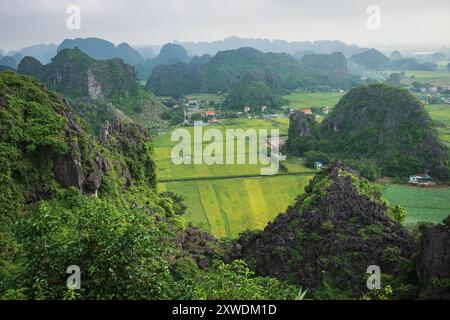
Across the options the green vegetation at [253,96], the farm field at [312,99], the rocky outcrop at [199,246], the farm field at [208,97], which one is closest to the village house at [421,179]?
the rocky outcrop at [199,246]

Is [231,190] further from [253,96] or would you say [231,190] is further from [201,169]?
[253,96]

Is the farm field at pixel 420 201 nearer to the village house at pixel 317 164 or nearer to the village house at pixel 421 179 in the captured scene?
the village house at pixel 421 179

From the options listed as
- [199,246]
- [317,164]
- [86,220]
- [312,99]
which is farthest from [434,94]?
[86,220]

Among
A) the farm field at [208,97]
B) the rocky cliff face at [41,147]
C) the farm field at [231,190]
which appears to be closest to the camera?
the rocky cliff face at [41,147]

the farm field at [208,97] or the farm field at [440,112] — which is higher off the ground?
the farm field at [208,97]
